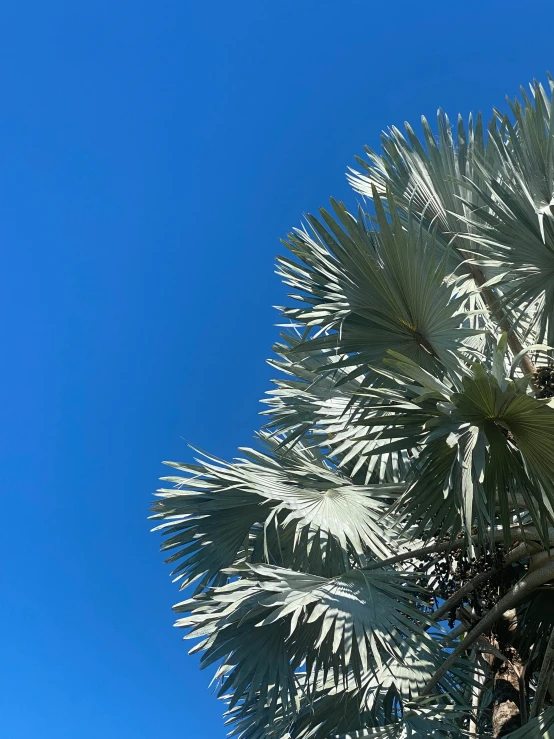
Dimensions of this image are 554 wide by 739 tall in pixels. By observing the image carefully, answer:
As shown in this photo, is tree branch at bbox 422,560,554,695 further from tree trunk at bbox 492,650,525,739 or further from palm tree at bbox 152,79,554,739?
tree trunk at bbox 492,650,525,739

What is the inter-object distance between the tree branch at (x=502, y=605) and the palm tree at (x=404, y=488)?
0.01 meters

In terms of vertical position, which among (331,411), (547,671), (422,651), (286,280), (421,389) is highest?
(286,280)

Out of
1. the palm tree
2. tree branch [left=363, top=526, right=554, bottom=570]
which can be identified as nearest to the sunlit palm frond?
the palm tree

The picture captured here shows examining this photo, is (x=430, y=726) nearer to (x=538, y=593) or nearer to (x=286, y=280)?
(x=538, y=593)

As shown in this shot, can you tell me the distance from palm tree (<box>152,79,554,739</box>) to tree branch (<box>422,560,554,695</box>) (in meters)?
0.01

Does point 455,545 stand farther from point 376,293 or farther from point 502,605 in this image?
point 376,293

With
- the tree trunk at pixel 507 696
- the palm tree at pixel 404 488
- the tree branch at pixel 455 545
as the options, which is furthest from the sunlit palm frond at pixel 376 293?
the tree trunk at pixel 507 696

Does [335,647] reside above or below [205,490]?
below

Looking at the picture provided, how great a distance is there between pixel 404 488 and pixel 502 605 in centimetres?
77

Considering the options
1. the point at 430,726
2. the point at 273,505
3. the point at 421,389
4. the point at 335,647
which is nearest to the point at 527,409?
the point at 421,389

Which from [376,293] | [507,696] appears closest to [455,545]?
[507,696]

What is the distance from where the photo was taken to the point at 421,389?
2.92m

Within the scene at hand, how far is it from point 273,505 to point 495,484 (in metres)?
1.54

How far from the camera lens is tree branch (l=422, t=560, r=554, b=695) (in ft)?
12.0
